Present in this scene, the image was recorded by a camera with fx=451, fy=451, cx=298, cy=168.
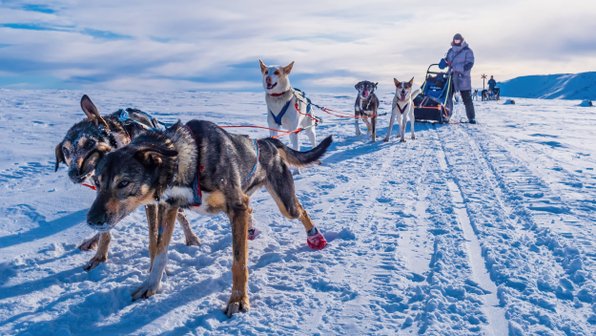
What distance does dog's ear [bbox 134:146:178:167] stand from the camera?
2.29 meters

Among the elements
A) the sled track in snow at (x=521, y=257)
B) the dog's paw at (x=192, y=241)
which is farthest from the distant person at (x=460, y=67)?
the dog's paw at (x=192, y=241)

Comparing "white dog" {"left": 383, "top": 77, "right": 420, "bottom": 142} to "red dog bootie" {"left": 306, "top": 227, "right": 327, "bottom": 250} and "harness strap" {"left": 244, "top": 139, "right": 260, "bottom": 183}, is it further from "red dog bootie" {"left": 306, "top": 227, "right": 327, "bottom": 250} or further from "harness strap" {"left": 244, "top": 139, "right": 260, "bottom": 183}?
"harness strap" {"left": 244, "top": 139, "right": 260, "bottom": 183}

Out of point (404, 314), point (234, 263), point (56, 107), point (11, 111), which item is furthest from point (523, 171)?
point (56, 107)

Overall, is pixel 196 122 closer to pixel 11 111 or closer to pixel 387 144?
pixel 387 144

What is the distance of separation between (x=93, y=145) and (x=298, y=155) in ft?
4.92

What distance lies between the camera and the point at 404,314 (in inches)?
90.5

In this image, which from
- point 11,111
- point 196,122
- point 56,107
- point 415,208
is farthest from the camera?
point 56,107

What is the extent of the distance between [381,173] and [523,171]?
5.73ft

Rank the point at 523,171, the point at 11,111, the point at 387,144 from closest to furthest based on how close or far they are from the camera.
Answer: the point at 523,171 < the point at 387,144 < the point at 11,111

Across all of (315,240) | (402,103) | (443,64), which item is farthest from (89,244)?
(443,64)

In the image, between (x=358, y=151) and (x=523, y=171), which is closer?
(x=523, y=171)

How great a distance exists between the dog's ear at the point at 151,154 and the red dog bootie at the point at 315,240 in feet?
4.46

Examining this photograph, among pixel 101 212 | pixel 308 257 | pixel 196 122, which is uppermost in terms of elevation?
pixel 196 122

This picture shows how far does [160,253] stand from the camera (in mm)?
2643
